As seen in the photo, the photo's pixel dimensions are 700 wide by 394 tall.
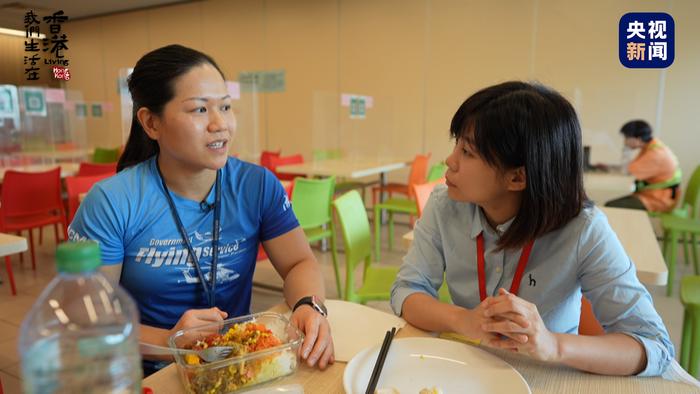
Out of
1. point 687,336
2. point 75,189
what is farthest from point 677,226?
point 75,189

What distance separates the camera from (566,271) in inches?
42.2

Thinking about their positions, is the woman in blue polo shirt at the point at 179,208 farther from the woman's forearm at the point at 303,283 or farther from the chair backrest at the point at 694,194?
the chair backrest at the point at 694,194

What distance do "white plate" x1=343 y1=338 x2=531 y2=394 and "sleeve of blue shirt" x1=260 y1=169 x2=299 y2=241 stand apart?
57 centimetres

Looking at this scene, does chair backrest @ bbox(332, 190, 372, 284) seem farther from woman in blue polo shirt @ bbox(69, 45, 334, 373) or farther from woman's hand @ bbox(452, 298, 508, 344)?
woman's hand @ bbox(452, 298, 508, 344)

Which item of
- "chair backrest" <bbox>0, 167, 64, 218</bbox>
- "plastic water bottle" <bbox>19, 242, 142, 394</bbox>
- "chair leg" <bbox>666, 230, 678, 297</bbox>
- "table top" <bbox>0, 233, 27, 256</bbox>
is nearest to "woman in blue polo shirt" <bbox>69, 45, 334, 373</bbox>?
"plastic water bottle" <bbox>19, 242, 142, 394</bbox>

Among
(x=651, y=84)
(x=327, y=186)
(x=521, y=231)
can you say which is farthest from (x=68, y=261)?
(x=651, y=84)

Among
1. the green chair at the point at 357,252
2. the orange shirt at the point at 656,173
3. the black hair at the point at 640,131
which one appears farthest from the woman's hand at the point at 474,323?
the black hair at the point at 640,131

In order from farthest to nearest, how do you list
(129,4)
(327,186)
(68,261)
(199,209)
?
(129,4)
(327,186)
(199,209)
(68,261)

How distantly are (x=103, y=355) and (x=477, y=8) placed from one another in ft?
19.7

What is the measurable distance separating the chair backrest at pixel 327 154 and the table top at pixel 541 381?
5129 mm

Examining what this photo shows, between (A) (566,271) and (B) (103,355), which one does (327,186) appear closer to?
(A) (566,271)

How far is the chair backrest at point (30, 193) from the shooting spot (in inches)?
136

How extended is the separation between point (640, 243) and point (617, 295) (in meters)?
1.19

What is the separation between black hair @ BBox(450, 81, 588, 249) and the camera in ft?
3.28
